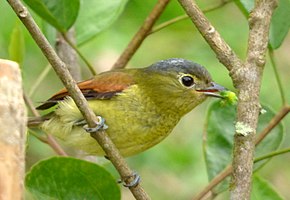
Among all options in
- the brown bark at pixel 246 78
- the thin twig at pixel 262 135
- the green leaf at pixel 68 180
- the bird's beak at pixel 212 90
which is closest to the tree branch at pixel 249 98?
the brown bark at pixel 246 78

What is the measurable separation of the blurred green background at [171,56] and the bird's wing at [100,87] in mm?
935

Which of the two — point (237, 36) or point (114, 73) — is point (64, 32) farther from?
point (237, 36)

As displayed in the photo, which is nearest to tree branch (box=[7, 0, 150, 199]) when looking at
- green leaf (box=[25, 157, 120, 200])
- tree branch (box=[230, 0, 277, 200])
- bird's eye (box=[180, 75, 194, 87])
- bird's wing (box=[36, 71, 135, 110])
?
green leaf (box=[25, 157, 120, 200])

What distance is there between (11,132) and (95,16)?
2225mm

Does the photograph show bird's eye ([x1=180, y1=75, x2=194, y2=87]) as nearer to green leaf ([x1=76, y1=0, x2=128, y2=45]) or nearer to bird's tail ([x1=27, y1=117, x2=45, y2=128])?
green leaf ([x1=76, y1=0, x2=128, y2=45])

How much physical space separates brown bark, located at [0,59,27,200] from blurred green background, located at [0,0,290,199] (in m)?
2.84

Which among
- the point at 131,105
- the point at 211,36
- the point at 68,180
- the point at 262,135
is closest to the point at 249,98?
the point at 211,36

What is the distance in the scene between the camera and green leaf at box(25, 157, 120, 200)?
9.52ft

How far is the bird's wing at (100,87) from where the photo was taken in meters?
3.73

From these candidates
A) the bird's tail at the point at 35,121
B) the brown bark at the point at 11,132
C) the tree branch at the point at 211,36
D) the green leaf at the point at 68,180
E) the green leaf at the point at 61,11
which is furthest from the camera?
the bird's tail at the point at 35,121

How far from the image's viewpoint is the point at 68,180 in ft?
9.59

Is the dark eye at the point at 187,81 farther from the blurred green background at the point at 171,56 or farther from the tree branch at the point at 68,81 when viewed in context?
the tree branch at the point at 68,81

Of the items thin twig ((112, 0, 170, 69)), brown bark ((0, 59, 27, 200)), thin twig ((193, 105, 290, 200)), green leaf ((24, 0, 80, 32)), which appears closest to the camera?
brown bark ((0, 59, 27, 200))

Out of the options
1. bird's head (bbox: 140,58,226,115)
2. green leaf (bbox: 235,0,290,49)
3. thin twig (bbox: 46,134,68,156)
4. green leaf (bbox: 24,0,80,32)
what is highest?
green leaf (bbox: 24,0,80,32)
